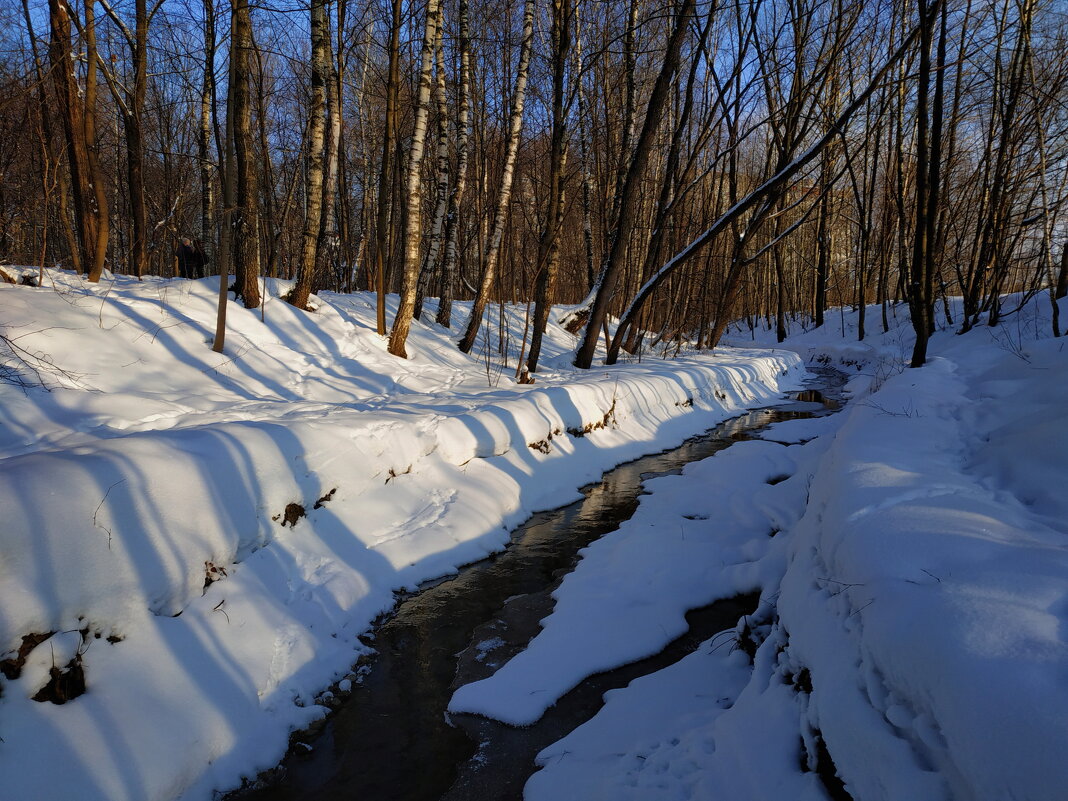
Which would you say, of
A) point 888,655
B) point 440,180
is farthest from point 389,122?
point 888,655

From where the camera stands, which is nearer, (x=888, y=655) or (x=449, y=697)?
(x=888, y=655)

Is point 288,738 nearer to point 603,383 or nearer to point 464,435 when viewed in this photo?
point 464,435

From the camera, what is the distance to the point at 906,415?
4301 mm

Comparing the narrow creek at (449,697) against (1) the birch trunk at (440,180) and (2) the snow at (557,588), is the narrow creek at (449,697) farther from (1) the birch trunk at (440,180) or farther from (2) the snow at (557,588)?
(1) the birch trunk at (440,180)

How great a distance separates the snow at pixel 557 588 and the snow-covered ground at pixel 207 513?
0.02 metres

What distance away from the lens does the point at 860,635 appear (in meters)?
1.75

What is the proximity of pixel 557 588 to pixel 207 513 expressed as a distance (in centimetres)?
234

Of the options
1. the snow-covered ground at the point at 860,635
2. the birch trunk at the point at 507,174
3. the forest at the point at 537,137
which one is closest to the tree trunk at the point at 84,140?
the forest at the point at 537,137

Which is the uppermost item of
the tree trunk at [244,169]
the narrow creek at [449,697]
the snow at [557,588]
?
the tree trunk at [244,169]

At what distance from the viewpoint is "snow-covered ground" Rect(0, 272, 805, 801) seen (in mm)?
2270

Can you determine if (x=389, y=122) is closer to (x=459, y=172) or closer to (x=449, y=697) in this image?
(x=459, y=172)

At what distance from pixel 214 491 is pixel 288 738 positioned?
58.8 inches

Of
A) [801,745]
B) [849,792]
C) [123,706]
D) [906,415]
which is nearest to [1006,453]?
[906,415]

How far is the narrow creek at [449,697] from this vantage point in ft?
7.77
